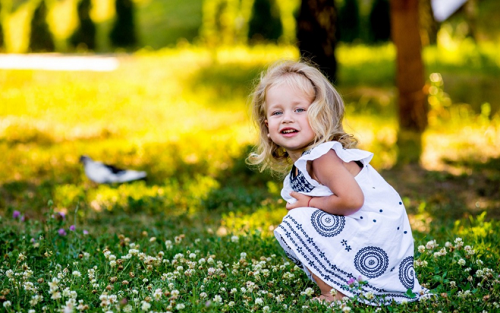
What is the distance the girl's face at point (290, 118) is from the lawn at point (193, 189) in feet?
0.95

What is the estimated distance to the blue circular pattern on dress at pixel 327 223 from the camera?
301cm

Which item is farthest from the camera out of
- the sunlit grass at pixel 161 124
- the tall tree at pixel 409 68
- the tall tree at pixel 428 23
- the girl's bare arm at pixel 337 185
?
the tall tree at pixel 428 23

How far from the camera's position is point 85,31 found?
73.0ft

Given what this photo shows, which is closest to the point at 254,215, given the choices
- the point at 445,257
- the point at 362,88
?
the point at 445,257

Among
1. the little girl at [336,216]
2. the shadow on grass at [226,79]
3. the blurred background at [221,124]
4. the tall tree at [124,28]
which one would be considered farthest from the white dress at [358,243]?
the tall tree at [124,28]

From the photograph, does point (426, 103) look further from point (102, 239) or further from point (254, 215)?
point (102, 239)

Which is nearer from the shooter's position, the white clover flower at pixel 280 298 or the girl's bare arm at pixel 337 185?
the girl's bare arm at pixel 337 185

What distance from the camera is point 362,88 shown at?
460 inches

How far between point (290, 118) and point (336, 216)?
1.90 ft

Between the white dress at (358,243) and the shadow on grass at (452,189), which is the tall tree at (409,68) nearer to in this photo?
the shadow on grass at (452,189)

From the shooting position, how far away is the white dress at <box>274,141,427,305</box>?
2.99 m

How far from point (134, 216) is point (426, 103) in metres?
5.05

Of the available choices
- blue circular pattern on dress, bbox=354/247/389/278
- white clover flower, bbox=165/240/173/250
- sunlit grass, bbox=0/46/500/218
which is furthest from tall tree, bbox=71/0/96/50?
blue circular pattern on dress, bbox=354/247/389/278

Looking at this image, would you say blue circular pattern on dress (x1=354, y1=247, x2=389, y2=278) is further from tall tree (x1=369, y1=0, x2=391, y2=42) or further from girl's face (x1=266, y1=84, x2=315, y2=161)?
tall tree (x1=369, y1=0, x2=391, y2=42)
